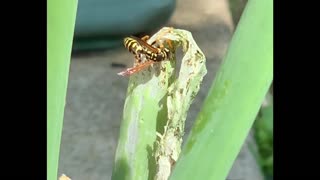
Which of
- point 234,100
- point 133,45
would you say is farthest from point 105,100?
point 234,100

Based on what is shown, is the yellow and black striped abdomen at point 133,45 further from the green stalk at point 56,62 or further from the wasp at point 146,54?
the green stalk at point 56,62

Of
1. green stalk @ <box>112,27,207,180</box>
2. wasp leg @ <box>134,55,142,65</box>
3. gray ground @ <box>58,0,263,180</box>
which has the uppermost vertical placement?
wasp leg @ <box>134,55,142,65</box>

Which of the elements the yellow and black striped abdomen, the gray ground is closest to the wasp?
the yellow and black striped abdomen

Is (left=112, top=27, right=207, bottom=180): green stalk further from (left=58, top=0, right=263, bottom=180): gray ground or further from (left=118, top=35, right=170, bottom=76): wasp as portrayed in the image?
(left=58, top=0, right=263, bottom=180): gray ground

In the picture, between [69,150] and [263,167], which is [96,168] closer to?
[69,150]

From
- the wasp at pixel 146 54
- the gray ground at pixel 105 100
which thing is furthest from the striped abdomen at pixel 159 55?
the gray ground at pixel 105 100

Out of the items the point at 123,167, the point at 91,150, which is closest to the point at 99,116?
the point at 91,150

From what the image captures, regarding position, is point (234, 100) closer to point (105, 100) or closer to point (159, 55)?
point (159, 55)
